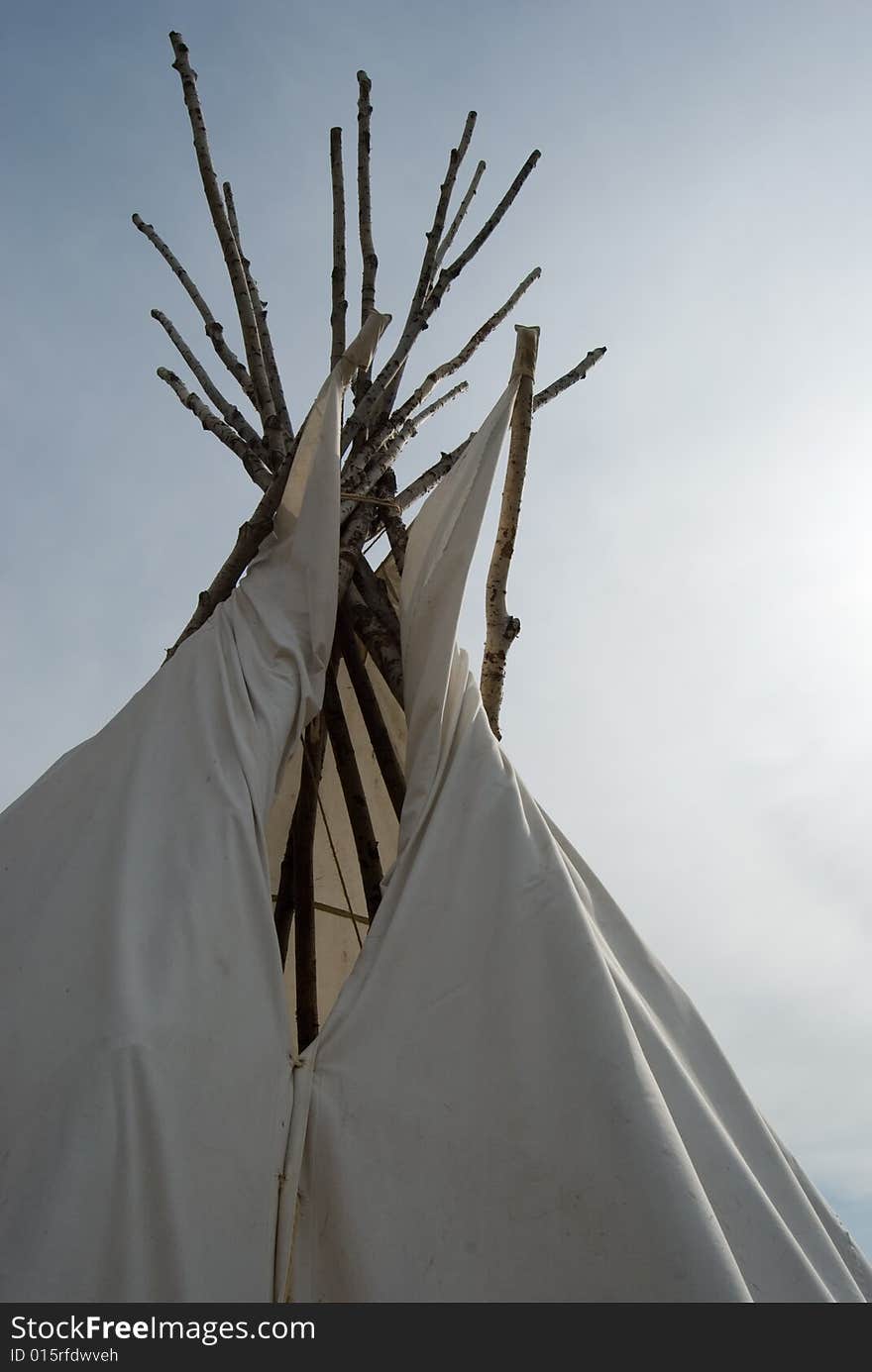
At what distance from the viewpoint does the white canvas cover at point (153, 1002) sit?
158 centimetres

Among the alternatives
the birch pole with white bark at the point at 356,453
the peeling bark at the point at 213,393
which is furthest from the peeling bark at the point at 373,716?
the peeling bark at the point at 213,393

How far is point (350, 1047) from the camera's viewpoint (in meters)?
2.04

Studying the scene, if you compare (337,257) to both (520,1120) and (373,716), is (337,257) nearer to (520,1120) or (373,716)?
(373,716)

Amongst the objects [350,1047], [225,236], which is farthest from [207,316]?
[350,1047]

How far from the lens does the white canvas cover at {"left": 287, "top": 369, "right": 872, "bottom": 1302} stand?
1623 millimetres

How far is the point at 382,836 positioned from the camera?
3652 millimetres

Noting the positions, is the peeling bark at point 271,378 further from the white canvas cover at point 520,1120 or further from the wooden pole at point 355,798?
the white canvas cover at point 520,1120

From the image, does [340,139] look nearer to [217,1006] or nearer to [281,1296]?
[217,1006]

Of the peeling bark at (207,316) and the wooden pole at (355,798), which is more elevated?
the peeling bark at (207,316)

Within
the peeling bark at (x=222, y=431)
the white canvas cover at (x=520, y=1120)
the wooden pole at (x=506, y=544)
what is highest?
the peeling bark at (x=222, y=431)

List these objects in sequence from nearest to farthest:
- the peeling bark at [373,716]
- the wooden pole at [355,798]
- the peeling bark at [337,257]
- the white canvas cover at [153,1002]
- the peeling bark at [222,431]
Answer: the white canvas cover at [153,1002] < the wooden pole at [355,798] < the peeling bark at [373,716] < the peeling bark at [222,431] < the peeling bark at [337,257]

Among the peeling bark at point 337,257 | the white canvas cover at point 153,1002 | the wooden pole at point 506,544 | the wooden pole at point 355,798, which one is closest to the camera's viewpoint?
the white canvas cover at point 153,1002

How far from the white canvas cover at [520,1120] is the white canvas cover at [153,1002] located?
0.14 meters
